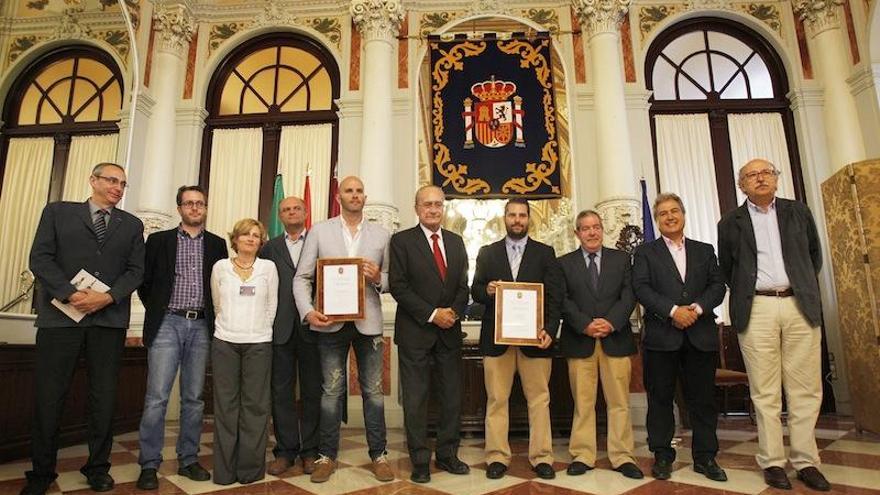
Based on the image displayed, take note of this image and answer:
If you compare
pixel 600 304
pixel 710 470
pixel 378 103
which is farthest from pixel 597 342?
pixel 378 103

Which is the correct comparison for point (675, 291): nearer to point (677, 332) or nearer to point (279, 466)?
point (677, 332)

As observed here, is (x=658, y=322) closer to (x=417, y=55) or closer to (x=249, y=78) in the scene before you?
(x=417, y=55)

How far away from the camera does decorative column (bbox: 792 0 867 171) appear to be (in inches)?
212

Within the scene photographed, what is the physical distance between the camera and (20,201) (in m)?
6.19

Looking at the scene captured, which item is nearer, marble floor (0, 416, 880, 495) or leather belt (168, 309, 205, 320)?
marble floor (0, 416, 880, 495)

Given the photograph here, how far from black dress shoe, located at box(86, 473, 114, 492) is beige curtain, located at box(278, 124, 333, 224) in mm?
3725

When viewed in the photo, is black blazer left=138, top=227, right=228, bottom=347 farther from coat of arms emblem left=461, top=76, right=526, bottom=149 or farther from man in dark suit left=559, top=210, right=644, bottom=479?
coat of arms emblem left=461, top=76, right=526, bottom=149

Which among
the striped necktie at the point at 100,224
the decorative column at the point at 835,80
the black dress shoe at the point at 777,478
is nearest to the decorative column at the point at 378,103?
the striped necktie at the point at 100,224

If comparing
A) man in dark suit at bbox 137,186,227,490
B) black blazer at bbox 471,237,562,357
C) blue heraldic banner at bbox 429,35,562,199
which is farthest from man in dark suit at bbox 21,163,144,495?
blue heraldic banner at bbox 429,35,562,199

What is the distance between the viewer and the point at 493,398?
2777 mm

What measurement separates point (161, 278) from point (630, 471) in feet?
8.08

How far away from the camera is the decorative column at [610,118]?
517 cm

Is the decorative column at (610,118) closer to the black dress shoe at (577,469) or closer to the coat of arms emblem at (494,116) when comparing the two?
the coat of arms emblem at (494,116)


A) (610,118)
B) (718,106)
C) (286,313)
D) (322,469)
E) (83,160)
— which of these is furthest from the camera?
(83,160)
